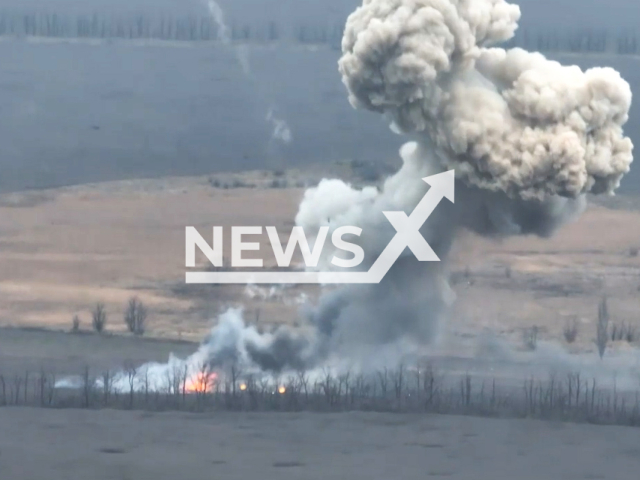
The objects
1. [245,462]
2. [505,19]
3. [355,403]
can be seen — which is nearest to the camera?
[245,462]

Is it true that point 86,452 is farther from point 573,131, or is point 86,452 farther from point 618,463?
point 573,131

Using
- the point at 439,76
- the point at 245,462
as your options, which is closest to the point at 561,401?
the point at 439,76

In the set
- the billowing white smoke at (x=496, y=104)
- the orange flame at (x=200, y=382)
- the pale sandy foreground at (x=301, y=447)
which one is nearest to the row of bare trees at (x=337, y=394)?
the orange flame at (x=200, y=382)

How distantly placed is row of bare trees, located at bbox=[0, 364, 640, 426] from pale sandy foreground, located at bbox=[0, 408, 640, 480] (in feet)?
3.83

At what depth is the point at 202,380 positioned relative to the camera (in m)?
43.9

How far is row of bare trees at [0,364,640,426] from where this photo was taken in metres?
38.2

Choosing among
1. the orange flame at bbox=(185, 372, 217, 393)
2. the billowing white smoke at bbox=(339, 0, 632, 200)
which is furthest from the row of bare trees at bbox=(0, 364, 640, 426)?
the billowing white smoke at bbox=(339, 0, 632, 200)

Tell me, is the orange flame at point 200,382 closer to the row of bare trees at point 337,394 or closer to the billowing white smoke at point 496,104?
the row of bare trees at point 337,394

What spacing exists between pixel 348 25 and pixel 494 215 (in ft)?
20.2

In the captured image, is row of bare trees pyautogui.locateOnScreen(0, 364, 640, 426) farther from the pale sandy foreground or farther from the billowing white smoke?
the billowing white smoke

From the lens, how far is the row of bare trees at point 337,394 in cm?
3822

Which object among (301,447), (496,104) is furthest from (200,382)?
(301,447)

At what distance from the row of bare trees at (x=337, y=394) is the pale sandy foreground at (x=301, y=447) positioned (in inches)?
46.0

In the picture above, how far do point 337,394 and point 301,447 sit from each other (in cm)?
671
